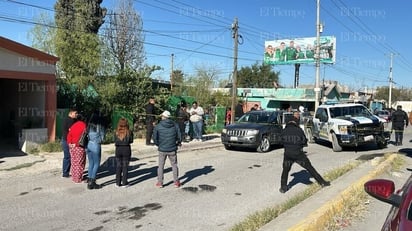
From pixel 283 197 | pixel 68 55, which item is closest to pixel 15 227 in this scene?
pixel 283 197

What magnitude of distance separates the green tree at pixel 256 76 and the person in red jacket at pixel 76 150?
231 ft

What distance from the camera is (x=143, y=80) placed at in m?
18.7

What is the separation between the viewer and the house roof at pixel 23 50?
1268 centimetres

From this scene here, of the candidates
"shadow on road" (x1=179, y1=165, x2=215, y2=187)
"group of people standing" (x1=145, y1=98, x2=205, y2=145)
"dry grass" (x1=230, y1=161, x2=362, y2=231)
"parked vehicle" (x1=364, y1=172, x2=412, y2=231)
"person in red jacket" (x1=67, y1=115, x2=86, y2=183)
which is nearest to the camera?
"parked vehicle" (x1=364, y1=172, x2=412, y2=231)

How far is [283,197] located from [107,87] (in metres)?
11.4

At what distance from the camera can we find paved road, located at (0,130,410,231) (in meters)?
6.59

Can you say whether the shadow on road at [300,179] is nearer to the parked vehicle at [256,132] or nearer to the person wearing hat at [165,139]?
the person wearing hat at [165,139]

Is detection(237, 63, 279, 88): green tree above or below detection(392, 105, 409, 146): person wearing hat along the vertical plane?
above

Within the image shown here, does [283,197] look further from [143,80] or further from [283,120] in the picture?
[143,80]

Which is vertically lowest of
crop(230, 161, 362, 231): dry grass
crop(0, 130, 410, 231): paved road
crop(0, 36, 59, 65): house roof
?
crop(0, 130, 410, 231): paved road

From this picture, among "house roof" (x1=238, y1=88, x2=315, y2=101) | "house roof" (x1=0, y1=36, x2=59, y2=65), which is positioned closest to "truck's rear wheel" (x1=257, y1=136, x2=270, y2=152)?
"house roof" (x1=0, y1=36, x2=59, y2=65)

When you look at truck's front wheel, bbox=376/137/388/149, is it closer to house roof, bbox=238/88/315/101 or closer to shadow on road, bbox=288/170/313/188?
shadow on road, bbox=288/170/313/188

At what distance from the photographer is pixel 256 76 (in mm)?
79938

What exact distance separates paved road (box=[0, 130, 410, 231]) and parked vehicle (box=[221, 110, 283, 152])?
8.86ft
